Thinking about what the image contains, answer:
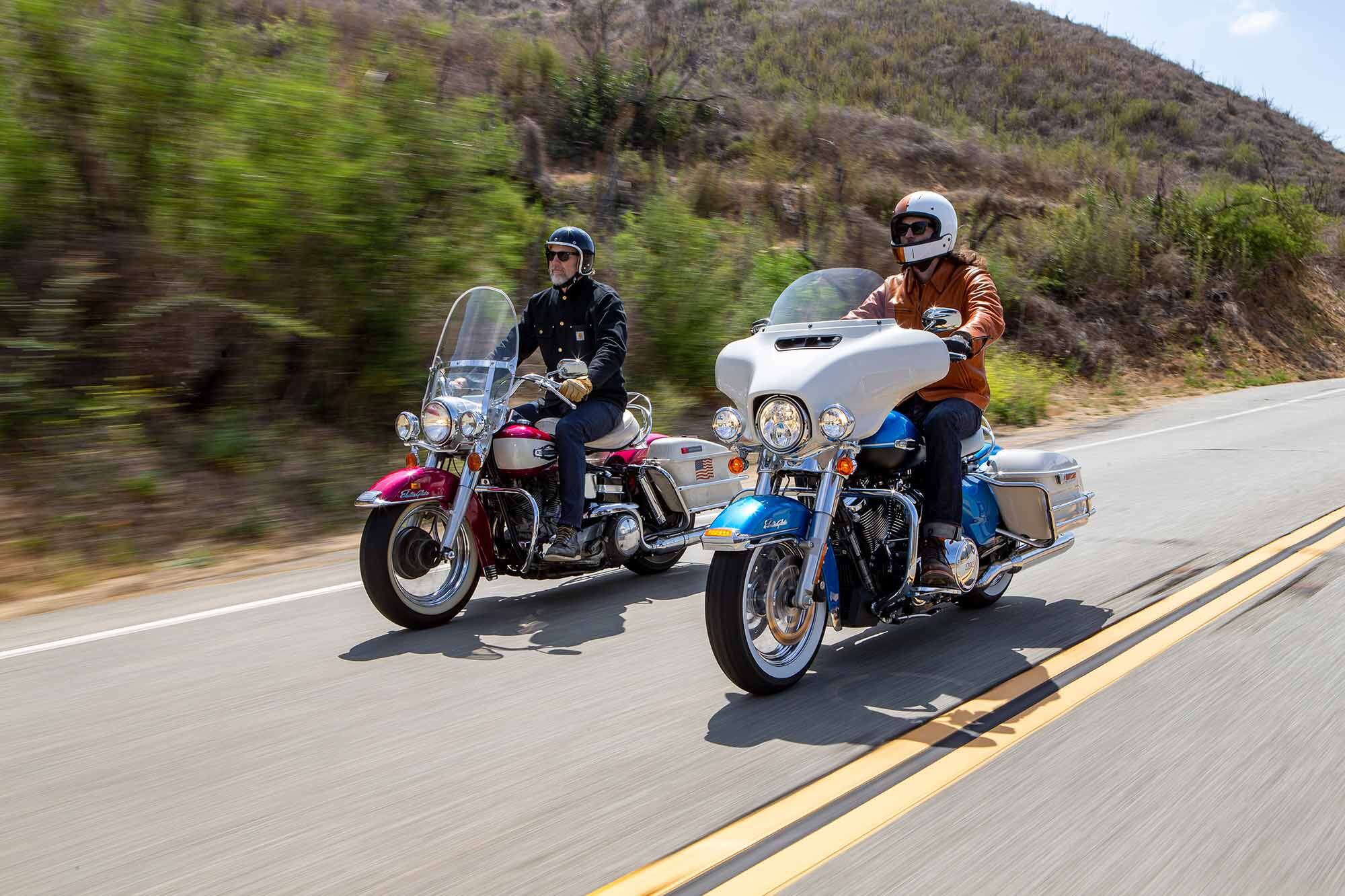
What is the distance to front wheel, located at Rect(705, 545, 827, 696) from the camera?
4.26 meters

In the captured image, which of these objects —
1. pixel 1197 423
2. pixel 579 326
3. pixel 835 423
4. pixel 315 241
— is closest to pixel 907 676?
pixel 835 423

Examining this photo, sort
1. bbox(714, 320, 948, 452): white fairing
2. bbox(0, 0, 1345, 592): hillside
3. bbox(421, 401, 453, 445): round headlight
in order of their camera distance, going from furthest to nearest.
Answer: bbox(0, 0, 1345, 592): hillside → bbox(421, 401, 453, 445): round headlight → bbox(714, 320, 948, 452): white fairing

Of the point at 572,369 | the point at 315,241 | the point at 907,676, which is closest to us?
the point at 907,676

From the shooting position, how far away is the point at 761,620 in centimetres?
452

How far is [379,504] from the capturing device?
5449mm

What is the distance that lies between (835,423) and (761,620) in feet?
2.75

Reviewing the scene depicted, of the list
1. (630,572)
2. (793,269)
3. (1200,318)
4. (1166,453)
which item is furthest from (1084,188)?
(630,572)

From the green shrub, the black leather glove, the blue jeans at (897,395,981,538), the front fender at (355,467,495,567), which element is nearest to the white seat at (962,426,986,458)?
the blue jeans at (897,395,981,538)

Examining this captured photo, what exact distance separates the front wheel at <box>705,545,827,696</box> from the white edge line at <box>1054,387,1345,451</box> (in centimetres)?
891

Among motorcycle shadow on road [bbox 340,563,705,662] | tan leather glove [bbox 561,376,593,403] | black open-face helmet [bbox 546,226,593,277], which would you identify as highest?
black open-face helmet [bbox 546,226,593,277]

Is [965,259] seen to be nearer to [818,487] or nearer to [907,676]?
[818,487]

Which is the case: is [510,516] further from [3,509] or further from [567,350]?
[3,509]

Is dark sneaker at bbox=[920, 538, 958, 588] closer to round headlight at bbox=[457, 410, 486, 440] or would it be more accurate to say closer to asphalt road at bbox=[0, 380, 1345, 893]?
asphalt road at bbox=[0, 380, 1345, 893]

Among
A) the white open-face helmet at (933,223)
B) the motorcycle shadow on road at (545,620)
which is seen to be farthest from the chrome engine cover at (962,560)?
the motorcycle shadow on road at (545,620)
